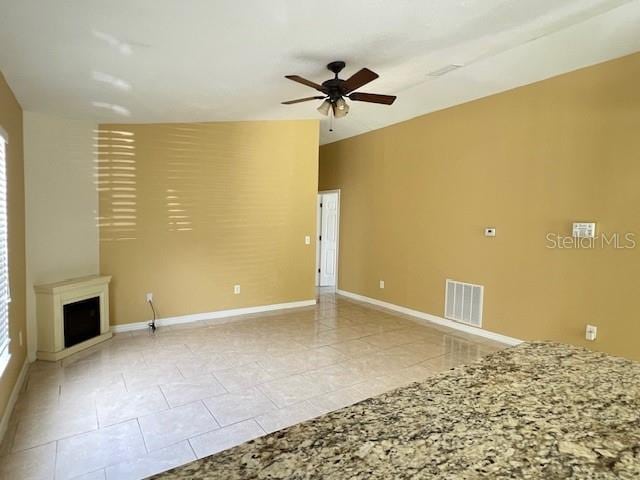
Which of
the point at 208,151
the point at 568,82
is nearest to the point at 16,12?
the point at 208,151

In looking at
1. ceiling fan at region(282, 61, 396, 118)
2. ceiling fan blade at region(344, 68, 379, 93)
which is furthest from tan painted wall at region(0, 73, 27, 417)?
ceiling fan blade at region(344, 68, 379, 93)

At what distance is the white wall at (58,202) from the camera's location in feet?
12.2

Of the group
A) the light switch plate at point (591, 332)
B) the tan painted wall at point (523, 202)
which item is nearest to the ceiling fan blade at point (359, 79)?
the tan painted wall at point (523, 202)

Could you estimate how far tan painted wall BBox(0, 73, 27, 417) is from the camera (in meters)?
2.80

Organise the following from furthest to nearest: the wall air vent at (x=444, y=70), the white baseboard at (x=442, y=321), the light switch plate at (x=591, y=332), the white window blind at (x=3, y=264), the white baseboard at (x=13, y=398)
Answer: the white baseboard at (x=442, y=321) < the wall air vent at (x=444, y=70) < the light switch plate at (x=591, y=332) < the white window blind at (x=3, y=264) < the white baseboard at (x=13, y=398)

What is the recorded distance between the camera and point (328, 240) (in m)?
7.89

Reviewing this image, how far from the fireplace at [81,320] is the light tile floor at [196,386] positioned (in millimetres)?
198

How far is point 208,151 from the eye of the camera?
16.7ft

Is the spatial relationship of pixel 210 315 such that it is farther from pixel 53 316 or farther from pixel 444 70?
pixel 444 70

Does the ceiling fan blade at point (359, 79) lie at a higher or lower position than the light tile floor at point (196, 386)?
higher

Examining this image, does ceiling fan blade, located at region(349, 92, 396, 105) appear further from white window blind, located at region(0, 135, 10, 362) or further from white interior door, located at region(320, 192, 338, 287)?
white interior door, located at region(320, 192, 338, 287)

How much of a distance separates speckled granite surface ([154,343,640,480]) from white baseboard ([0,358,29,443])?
2.75 m

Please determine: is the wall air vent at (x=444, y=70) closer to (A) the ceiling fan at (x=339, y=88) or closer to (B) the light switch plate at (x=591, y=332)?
(A) the ceiling fan at (x=339, y=88)

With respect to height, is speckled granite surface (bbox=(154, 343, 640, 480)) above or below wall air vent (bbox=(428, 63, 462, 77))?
below
